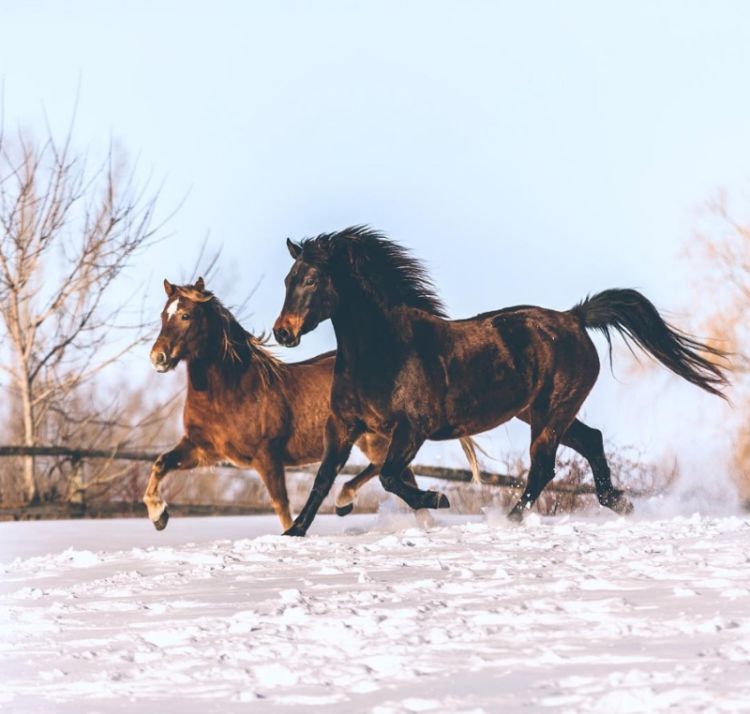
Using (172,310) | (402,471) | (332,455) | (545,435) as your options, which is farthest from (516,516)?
(172,310)

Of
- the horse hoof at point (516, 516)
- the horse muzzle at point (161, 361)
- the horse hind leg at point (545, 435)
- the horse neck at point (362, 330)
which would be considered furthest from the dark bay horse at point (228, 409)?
the horse neck at point (362, 330)

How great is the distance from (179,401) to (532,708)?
1593 centimetres

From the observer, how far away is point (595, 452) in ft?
32.4

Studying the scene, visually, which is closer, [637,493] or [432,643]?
[432,643]

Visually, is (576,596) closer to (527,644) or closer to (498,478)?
(527,644)

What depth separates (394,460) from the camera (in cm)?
805

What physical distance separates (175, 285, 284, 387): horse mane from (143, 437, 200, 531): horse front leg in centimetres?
80

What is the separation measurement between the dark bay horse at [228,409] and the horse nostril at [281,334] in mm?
1571

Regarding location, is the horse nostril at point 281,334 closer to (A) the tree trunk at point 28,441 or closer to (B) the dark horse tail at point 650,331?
(B) the dark horse tail at point 650,331

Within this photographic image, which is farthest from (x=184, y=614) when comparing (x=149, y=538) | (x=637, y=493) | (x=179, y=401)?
(x=179, y=401)

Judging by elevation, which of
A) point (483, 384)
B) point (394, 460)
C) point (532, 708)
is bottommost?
point (532, 708)

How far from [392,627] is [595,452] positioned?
5.28 metres

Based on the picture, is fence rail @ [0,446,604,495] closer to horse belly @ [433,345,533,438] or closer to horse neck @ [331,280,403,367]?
horse belly @ [433,345,533,438]

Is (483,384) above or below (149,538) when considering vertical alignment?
above
